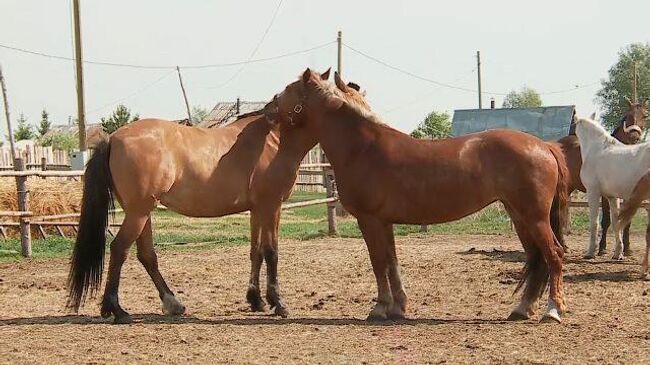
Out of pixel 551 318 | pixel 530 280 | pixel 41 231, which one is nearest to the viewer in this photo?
pixel 551 318

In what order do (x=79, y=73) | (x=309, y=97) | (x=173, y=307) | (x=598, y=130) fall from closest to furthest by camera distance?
(x=309, y=97) → (x=173, y=307) → (x=598, y=130) → (x=79, y=73)

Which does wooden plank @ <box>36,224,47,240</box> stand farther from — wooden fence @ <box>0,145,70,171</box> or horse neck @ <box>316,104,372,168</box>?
wooden fence @ <box>0,145,70,171</box>

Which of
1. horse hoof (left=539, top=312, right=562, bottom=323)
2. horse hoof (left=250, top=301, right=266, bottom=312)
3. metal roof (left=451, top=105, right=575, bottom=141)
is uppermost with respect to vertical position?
metal roof (left=451, top=105, right=575, bottom=141)

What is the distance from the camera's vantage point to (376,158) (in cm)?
722

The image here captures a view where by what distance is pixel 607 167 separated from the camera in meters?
11.6

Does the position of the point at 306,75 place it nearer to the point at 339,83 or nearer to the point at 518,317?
the point at 339,83

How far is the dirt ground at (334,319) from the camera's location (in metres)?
5.79

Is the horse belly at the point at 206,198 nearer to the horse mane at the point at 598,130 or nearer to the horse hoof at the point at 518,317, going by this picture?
the horse hoof at the point at 518,317

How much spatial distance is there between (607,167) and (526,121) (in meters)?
27.6

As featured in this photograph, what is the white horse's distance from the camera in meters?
11.2

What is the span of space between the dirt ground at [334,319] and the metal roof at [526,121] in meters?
27.0

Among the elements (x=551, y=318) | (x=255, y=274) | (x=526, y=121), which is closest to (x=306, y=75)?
(x=255, y=274)

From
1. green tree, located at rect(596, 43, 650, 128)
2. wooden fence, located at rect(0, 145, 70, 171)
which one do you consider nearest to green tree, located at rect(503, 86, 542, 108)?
green tree, located at rect(596, 43, 650, 128)

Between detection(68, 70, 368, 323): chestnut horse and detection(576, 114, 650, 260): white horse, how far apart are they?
17.3 ft
